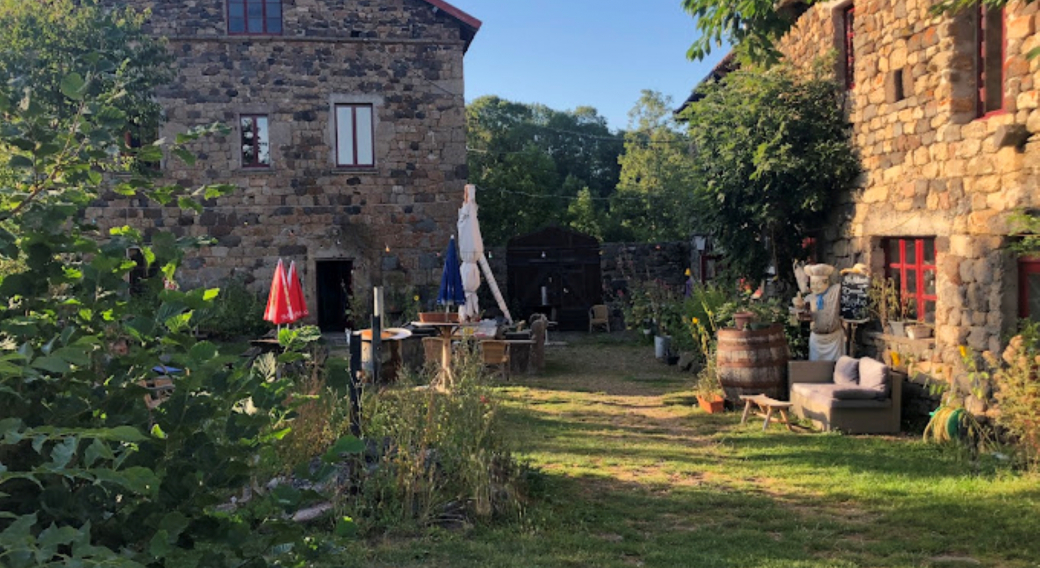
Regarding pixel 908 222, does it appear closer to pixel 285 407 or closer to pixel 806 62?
pixel 806 62

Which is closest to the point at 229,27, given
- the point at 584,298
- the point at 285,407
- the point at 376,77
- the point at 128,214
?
the point at 376,77

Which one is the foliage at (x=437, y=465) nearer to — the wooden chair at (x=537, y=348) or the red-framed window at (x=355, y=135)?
the wooden chair at (x=537, y=348)

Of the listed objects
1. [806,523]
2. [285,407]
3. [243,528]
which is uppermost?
[285,407]

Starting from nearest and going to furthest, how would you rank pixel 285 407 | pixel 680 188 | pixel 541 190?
pixel 285 407
pixel 680 188
pixel 541 190

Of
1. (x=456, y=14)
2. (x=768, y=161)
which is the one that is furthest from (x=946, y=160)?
(x=456, y=14)

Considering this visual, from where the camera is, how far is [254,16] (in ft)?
47.4

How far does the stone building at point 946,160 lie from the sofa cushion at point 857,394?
0.65 meters

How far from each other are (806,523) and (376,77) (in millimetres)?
11829

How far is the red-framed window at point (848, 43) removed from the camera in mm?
9023

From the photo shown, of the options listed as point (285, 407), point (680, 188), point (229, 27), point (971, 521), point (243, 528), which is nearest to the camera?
point (243, 528)

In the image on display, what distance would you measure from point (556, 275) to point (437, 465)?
40.7 ft

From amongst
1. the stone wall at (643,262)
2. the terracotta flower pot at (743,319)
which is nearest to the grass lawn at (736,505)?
the terracotta flower pot at (743,319)

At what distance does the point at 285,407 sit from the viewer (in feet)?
6.07

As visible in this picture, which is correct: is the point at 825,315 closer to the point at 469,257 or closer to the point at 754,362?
the point at 754,362
